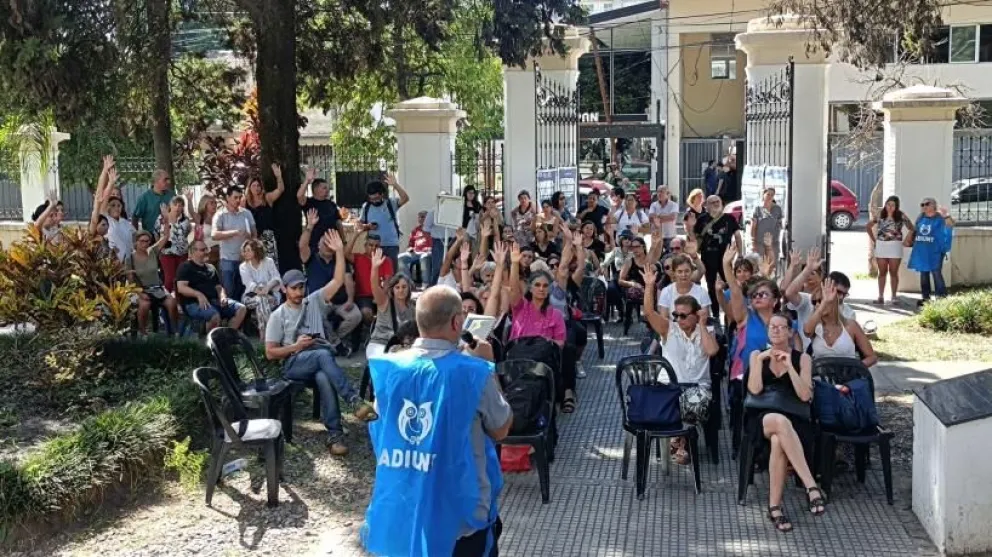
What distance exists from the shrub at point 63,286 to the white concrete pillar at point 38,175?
828cm

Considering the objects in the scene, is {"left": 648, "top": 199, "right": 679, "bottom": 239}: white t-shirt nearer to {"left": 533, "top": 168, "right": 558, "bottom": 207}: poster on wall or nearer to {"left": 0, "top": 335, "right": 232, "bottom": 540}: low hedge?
{"left": 533, "top": 168, "right": 558, "bottom": 207}: poster on wall

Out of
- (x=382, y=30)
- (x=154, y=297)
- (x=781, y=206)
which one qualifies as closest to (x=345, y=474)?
(x=154, y=297)

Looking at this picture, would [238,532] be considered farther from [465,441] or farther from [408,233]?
[408,233]

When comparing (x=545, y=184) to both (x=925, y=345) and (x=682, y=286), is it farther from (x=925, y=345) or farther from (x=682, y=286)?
(x=682, y=286)

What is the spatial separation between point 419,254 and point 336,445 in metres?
6.94

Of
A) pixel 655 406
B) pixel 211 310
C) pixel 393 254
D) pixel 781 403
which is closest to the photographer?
pixel 781 403

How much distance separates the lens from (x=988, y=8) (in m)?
31.3

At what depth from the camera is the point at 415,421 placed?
422 cm

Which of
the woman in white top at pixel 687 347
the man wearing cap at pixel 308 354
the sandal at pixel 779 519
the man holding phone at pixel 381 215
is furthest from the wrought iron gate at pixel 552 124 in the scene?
the sandal at pixel 779 519

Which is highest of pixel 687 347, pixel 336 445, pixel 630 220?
pixel 630 220

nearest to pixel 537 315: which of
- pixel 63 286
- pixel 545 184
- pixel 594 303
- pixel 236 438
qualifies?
pixel 236 438

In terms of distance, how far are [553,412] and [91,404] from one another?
157 inches

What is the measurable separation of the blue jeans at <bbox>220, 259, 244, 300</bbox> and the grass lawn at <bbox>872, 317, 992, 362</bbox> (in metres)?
7.02

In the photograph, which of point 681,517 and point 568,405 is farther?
point 568,405
